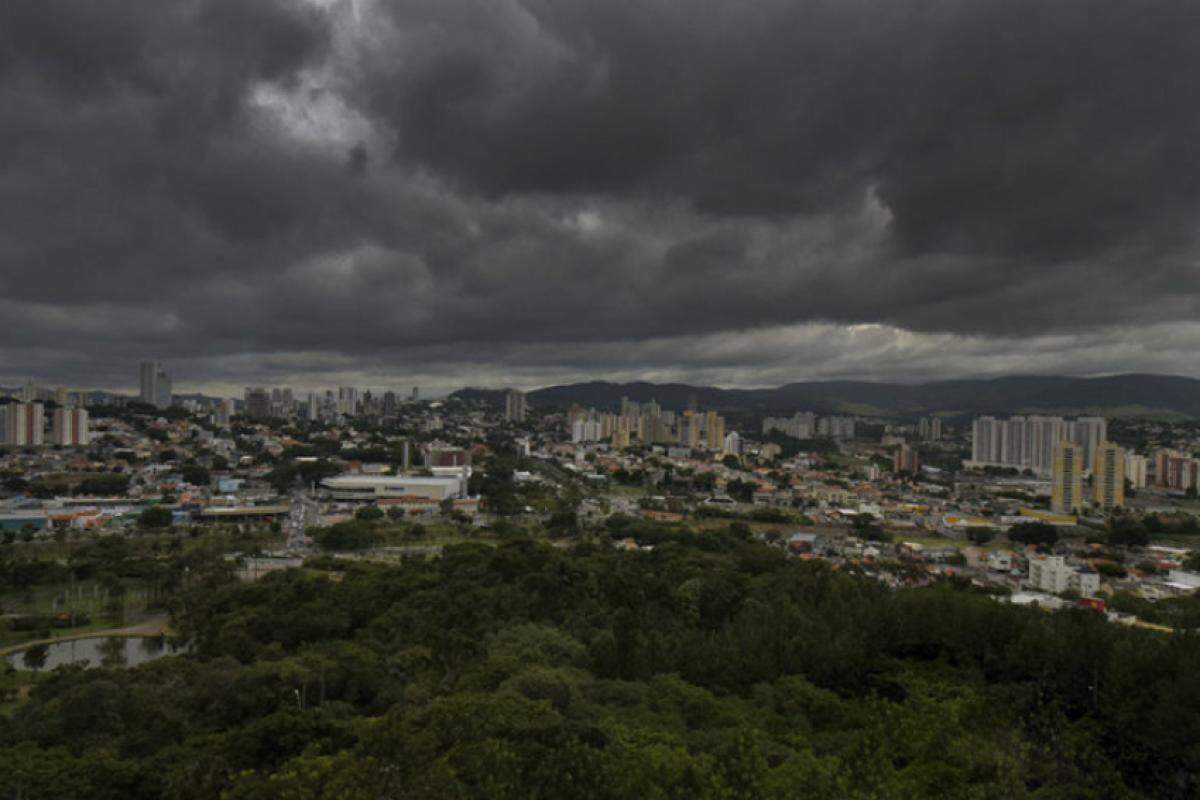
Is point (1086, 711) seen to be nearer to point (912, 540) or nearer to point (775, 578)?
point (775, 578)

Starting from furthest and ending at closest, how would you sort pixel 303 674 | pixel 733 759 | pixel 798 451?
pixel 798 451 < pixel 303 674 < pixel 733 759

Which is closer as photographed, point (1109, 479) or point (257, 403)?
point (1109, 479)

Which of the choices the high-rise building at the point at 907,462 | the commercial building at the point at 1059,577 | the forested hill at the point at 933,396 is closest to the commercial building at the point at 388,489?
the commercial building at the point at 1059,577

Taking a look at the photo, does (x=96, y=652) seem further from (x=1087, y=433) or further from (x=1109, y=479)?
(x=1087, y=433)

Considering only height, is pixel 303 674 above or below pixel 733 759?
below

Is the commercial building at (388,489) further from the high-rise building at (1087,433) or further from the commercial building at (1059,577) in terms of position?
the high-rise building at (1087,433)

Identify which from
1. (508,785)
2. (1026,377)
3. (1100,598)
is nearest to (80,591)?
(508,785)

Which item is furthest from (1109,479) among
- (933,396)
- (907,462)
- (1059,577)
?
(933,396)
